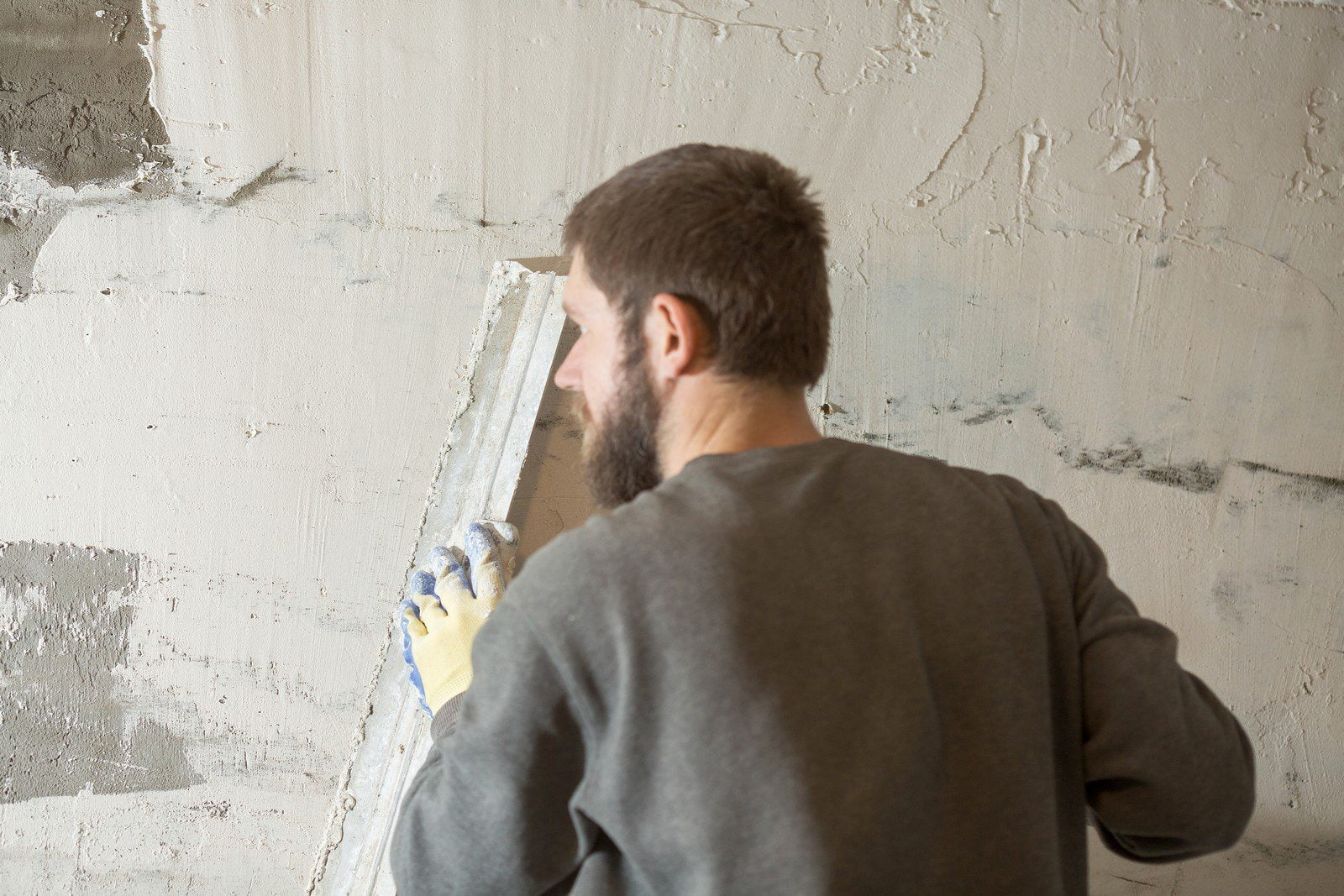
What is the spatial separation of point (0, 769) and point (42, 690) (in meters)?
0.16

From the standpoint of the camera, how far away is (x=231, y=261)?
1687 mm

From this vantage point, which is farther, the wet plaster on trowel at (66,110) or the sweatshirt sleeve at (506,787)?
the wet plaster on trowel at (66,110)

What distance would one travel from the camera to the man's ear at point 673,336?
0.95 meters

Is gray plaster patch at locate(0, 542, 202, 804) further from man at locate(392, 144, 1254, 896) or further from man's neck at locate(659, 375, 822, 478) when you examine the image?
man's neck at locate(659, 375, 822, 478)

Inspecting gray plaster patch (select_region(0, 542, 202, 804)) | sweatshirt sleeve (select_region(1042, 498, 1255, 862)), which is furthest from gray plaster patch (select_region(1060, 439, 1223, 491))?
gray plaster patch (select_region(0, 542, 202, 804))

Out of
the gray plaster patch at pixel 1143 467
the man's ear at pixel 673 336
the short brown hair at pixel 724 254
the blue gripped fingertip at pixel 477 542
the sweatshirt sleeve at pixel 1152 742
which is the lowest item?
the blue gripped fingertip at pixel 477 542

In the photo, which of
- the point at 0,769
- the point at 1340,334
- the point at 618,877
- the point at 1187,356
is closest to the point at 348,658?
the point at 0,769

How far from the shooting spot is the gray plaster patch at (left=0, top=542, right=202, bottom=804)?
66.1 inches

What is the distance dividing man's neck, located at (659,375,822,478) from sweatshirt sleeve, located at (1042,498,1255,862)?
339 millimetres

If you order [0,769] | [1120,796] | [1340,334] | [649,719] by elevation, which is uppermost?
[1340,334]

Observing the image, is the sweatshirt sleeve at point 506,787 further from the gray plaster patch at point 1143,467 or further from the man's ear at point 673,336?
the gray plaster patch at point 1143,467

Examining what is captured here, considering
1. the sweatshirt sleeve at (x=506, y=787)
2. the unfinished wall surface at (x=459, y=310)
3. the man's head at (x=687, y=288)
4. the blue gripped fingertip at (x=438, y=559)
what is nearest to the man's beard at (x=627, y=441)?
the man's head at (x=687, y=288)

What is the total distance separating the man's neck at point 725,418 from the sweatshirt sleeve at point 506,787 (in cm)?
27

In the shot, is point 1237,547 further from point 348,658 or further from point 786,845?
point 348,658
